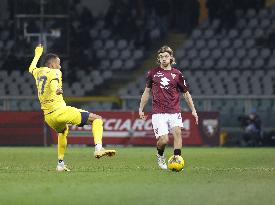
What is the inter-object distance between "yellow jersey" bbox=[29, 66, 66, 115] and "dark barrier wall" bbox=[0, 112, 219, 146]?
546 inches

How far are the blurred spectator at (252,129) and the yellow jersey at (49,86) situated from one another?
15.6 meters

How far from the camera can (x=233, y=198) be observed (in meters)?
9.82

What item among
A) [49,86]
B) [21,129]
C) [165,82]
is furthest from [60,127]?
[21,129]

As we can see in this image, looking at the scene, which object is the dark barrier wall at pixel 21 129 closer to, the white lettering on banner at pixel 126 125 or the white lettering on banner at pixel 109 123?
the white lettering on banner at pixel 109 123

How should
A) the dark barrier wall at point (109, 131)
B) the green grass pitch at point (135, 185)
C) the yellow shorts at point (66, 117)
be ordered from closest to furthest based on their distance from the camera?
1. the green grass pitch at point (135, 185)
2. the yellow shorts at point (66, 117)
3. the dark barrier wall at point (109, 131)

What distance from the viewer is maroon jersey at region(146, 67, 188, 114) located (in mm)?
15266

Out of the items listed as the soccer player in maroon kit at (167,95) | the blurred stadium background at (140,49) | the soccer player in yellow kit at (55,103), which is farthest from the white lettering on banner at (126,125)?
the soccer player in yellow kit at (55,103)

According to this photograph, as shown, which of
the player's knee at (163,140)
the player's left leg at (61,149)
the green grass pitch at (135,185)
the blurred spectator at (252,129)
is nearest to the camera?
the green grass pitch at (135,185)

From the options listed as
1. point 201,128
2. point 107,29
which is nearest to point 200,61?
point 107,29

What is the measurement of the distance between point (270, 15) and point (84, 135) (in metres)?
12.8

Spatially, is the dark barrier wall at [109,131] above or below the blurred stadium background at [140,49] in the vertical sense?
below

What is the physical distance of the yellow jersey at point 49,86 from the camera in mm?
14414

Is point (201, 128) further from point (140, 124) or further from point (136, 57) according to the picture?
point (136, 57)

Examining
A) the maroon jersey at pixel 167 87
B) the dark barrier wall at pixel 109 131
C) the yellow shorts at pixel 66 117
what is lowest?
the dark barrier wall at pixel 109 131
